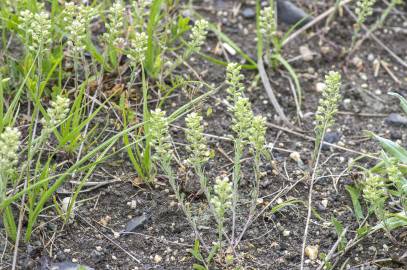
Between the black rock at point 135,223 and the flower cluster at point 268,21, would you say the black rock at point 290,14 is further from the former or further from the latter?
the black rock at point 135,223

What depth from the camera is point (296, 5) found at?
4.43 m

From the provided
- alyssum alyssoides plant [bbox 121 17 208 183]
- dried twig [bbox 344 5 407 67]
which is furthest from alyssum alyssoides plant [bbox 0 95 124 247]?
dried twig [bbox 344 5 407 67]

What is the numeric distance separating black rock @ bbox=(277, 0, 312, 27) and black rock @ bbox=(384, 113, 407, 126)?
925mm

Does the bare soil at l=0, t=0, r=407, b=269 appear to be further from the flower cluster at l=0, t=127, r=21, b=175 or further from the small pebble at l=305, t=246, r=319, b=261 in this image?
the flower cluster at l=0, t=127, r=21, b=175

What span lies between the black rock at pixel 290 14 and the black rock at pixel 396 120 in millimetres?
925

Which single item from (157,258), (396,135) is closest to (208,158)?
(157,258)

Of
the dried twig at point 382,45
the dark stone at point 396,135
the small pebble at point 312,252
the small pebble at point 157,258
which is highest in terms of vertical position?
the dried twig at point 382,45

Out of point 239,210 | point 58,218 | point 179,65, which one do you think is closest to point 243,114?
point 239,210

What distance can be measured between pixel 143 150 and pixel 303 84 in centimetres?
124

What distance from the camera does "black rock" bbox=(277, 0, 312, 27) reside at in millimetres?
4352

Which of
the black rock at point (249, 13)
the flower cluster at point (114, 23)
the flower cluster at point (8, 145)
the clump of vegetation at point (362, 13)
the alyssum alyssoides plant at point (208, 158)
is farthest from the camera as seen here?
the black rock at point (249, 13)

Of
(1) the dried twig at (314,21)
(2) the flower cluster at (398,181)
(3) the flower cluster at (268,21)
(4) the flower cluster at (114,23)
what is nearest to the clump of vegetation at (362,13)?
(1) the dried twig at (314,21)

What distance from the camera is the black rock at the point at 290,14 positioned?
14.3ft

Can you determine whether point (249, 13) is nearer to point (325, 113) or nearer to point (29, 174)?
point (325, 113)
